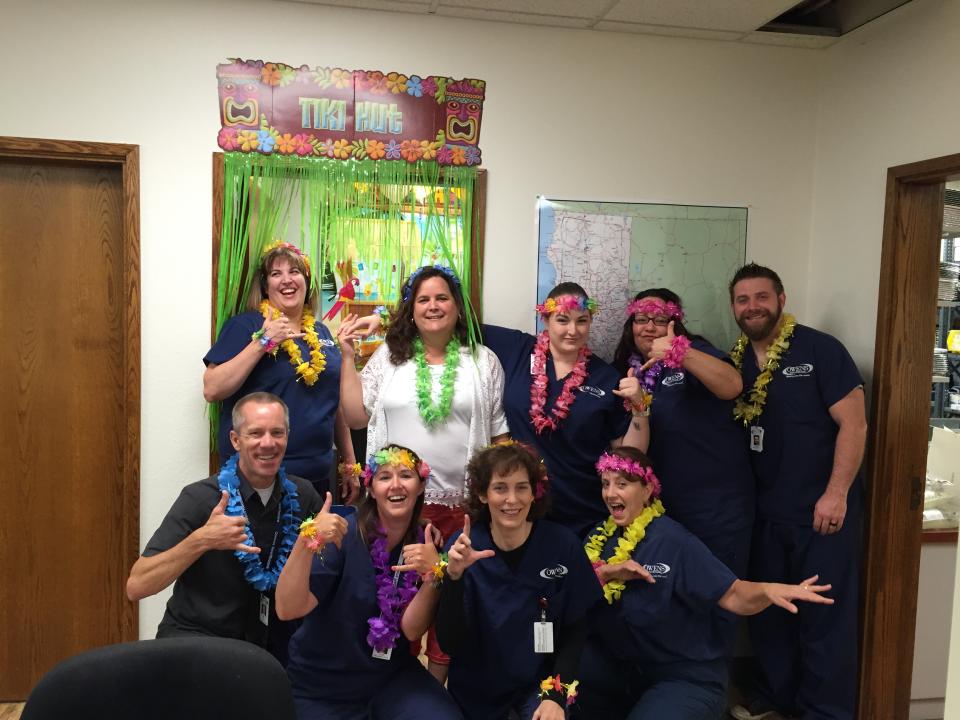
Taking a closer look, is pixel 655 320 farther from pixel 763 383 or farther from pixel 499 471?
pixel 499 471

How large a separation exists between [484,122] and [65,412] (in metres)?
1.98

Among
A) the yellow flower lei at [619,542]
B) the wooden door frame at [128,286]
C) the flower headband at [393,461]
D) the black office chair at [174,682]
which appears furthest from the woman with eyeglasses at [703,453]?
the wooden door frame at [128,286]

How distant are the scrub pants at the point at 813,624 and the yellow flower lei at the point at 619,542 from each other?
0.71 meters

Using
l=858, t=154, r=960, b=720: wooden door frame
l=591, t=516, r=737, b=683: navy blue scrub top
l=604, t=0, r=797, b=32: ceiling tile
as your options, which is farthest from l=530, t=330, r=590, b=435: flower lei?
l=604, t=0, r=797, b=32: ceiling tile

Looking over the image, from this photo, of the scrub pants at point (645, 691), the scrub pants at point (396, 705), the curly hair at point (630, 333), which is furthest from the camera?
the curly hair at point (630, 333)

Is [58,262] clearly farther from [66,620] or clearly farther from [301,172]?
[66,620]

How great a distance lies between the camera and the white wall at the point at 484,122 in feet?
9.25

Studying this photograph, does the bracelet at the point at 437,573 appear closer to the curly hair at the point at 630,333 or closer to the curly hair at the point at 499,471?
the curly hair at the point at 499,471

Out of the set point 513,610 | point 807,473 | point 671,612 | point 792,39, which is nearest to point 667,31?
point 792,39

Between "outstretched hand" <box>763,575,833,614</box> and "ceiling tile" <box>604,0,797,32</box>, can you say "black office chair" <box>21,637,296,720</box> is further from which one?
"ceiling tile" <box>604,0,797,32</box>

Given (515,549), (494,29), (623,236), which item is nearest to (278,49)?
(494,29)

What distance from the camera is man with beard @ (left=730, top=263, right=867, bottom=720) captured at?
280 cm

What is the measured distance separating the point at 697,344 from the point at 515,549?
1195 mm

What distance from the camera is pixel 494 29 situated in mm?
3043
